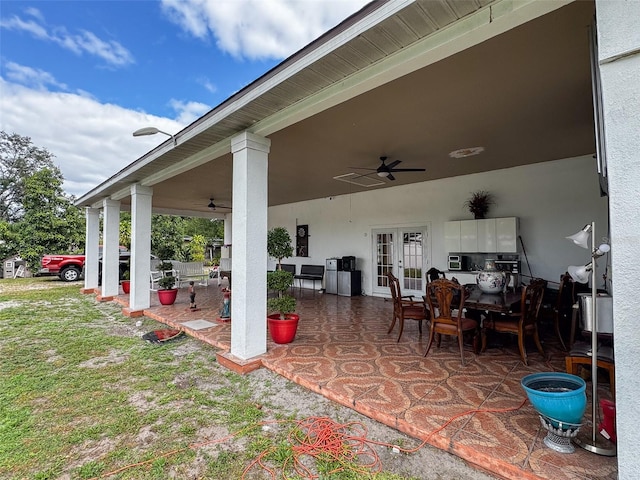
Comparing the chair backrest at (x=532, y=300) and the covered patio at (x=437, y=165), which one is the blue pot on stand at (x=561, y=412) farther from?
the chair backrest at (x=532, y=300)

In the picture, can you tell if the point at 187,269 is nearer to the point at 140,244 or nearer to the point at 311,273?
the point at 140,244

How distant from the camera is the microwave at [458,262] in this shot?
606 centimetres

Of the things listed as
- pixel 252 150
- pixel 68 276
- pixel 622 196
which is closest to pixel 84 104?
pixel 68 276

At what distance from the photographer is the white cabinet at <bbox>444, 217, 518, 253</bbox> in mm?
5445

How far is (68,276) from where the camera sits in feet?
37.8

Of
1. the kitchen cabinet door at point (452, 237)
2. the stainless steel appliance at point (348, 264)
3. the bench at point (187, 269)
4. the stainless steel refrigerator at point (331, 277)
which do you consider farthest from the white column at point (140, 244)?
the kitchen cabinet door at point (452, 237)

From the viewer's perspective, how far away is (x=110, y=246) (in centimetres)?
745

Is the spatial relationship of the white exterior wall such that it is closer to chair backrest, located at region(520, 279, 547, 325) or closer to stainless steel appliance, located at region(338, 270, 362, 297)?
stainless steel appliance, located at region(338, 270, 362, 297)

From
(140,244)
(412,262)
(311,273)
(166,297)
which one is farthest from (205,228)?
(412,262)

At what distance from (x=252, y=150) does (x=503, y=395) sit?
11.0ft

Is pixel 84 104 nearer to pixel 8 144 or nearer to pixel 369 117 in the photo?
pixel 369 117

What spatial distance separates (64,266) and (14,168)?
1238 centimetres

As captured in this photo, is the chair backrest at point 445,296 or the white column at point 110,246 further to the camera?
Answer: the white column at point 110,246

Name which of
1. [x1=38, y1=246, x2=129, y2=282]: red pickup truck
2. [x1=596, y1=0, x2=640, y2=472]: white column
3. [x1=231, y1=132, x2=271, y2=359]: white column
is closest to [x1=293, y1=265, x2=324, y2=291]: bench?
[x1=231, y1=132, x2=271, y2=359]: white column
